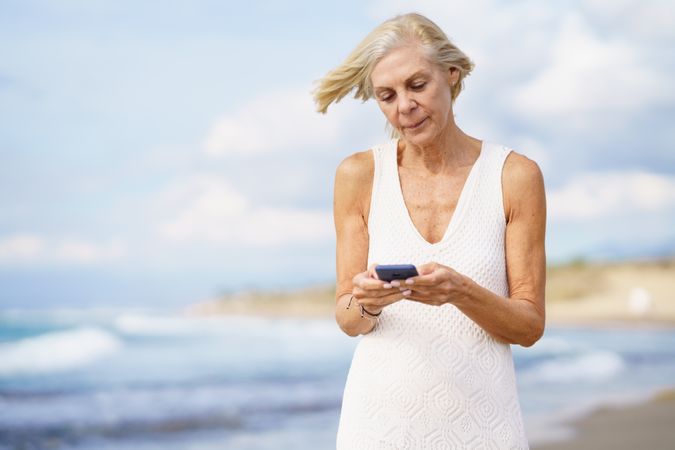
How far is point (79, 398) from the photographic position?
33.4ft

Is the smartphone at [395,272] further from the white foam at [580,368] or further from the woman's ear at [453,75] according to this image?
the white foam at [580,368]

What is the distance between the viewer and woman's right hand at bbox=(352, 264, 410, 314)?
186 cm

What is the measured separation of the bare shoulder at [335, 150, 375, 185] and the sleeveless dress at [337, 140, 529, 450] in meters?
0.10

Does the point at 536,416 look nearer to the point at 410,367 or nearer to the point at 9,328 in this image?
the point at 410,367

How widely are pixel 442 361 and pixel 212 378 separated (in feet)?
30.9

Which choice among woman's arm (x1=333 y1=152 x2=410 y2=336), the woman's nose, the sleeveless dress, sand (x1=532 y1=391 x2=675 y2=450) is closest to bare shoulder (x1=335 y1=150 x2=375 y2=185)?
woman's arm (x1=333 y1=152 x2=410 y2=336)

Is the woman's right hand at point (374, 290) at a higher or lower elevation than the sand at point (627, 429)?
lower

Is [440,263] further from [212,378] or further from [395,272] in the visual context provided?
[212,378]

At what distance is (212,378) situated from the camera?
441 inches

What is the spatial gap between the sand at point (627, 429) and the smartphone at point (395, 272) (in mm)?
5250

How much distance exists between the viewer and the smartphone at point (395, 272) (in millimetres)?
1807

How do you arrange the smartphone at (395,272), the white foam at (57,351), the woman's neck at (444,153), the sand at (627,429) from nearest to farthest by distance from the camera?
the smartphone at (395,272) → the woman's neck at (444,153) → the sand at (627,429) → the white foam at (57,351)

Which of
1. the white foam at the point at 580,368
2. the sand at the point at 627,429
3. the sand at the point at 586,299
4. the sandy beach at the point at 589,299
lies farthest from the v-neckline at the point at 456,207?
the sand at the point at 586,299

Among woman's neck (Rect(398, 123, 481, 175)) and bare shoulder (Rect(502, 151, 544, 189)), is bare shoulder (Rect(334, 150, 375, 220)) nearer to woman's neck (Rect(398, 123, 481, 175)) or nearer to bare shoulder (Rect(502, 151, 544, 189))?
woman's neck (Rect(398, 123, 481, 175))
